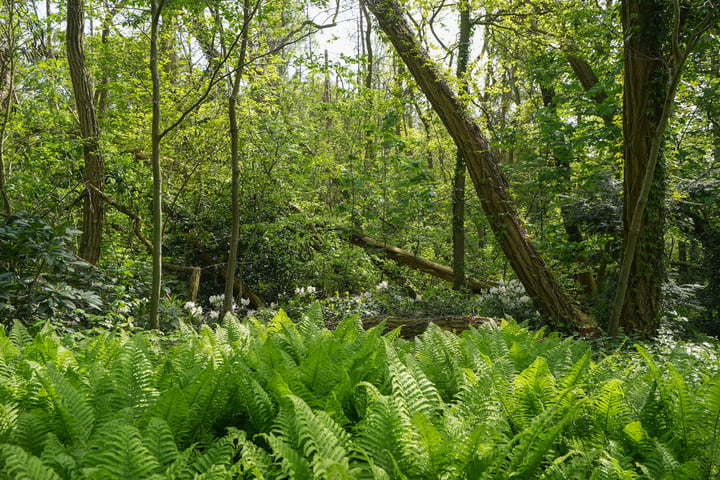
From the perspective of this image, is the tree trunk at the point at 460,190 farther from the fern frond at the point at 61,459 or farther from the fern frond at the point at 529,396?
the fern frond at the point at 61,459

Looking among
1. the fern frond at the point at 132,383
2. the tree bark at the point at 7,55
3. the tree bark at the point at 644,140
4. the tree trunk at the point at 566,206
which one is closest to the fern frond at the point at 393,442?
the fern frond at the point at 132,383

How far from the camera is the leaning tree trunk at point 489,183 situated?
621 centimetres

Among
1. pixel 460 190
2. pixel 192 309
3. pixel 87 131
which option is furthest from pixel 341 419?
pixel 460 190

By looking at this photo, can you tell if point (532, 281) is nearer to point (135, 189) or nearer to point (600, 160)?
point (600, 160)

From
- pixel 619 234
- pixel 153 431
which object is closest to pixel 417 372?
pixel 153 431

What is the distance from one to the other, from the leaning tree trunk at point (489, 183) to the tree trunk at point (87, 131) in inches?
150

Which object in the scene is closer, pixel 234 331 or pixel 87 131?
pixel 234 331

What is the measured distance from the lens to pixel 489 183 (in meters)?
→ 6.30

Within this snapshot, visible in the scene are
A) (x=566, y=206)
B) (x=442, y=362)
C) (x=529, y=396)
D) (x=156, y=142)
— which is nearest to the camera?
(x=529, y=396)

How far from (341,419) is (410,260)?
8.66 metres

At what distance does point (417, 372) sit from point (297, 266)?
7268mm

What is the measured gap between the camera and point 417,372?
2.14 m

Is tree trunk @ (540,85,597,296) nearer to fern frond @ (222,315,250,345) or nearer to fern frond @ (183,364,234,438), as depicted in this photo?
fern frond @ (222,315,250,345)

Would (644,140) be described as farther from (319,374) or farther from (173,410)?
(173,410)
